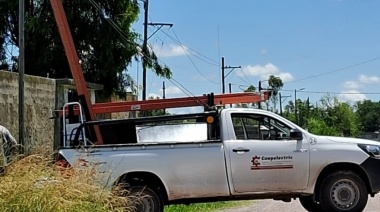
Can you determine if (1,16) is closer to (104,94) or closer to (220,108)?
(104,94)

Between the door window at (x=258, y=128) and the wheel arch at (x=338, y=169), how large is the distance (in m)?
0.86

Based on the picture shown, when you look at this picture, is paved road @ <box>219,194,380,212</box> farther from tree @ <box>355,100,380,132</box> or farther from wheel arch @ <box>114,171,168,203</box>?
tree @ <box>355,100,380,132</box>

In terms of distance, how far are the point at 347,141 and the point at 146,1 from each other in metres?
21.0

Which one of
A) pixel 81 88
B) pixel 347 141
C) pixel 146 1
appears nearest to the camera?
pixel 347 141

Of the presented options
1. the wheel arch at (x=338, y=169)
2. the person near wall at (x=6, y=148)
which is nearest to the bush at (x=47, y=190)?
the person near wall at (x=6, y=148)

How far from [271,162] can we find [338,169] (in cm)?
121

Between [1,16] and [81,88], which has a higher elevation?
[1,16]

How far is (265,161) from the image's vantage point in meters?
10.9

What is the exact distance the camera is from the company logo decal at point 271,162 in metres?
10.9

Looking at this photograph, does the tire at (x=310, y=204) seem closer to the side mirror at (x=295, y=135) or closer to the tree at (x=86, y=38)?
the side mirror at (x=295, y=135)

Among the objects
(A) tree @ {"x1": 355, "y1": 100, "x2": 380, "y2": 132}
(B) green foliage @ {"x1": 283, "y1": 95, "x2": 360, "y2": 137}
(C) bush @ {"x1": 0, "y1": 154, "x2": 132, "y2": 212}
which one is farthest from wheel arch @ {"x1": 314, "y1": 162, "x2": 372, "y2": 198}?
(A) tree @ {"x1": 355, "y1": 100, "x2": 380, "y2": 132}

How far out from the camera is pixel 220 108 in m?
11.5

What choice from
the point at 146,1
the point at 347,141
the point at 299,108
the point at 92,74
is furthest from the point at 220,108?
the point at 299,108

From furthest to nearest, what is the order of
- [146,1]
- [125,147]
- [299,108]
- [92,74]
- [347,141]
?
[299,108]
[146,1]
[92,74]
[347,141]
[125,147]
